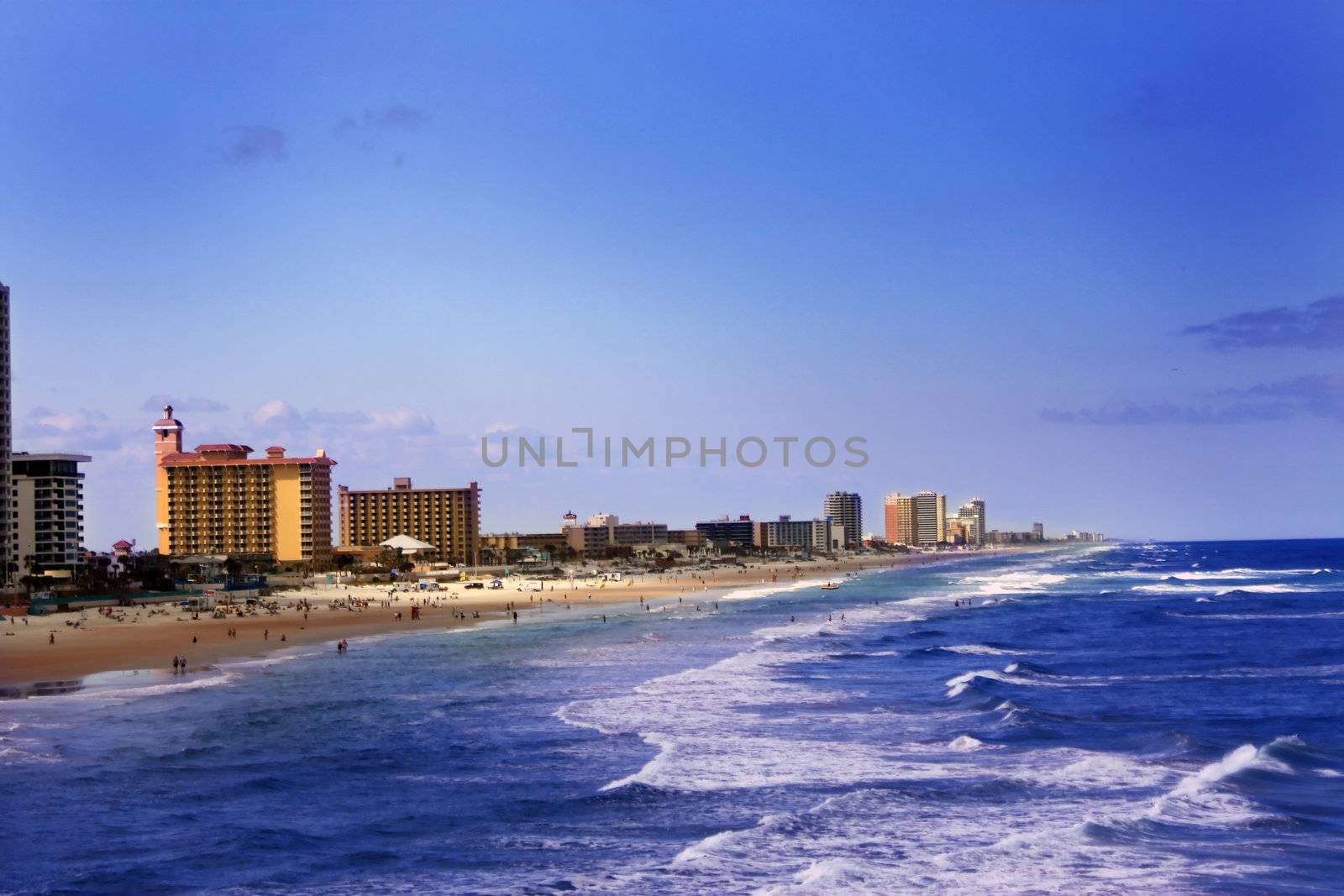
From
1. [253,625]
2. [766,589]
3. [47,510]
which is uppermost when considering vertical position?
[47,510]

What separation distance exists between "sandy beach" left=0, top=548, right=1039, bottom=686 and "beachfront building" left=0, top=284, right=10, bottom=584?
2394cm

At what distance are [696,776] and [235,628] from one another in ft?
177

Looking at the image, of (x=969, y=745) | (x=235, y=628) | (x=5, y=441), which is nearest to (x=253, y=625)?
(x=235, y=628)

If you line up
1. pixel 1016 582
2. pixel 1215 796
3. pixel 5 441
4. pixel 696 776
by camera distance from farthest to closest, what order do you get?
pixel 1016 582
pixel 5 441
pixel 696 776
pixel 1215 796

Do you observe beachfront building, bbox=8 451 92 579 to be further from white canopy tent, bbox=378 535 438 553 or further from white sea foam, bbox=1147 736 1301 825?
white sea foam, bbox=1147 736 1301 825

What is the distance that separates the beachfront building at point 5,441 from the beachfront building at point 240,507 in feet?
188

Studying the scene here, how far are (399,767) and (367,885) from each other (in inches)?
341

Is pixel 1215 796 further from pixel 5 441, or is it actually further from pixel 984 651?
pixel 5 441

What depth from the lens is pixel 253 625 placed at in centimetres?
7519

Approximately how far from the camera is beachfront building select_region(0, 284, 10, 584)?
355 ft

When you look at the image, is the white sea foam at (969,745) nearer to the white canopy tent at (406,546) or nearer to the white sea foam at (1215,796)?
the white sea foam at (1215,796)

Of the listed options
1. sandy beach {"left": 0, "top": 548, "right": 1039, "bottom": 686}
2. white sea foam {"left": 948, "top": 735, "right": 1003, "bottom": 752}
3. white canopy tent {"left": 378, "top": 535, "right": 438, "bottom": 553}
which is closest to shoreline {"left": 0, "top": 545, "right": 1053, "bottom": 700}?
sandy beach {"left": 0, "top": 548, "right": 1039, "bottom": 686}

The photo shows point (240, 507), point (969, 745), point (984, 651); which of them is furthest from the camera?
point (240, 507)

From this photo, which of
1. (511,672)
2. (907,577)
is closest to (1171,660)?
(511,672)
